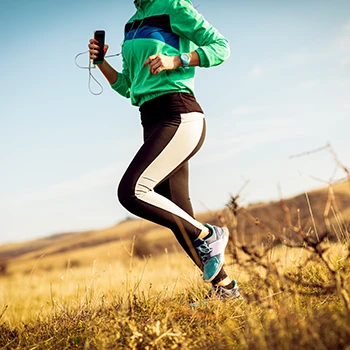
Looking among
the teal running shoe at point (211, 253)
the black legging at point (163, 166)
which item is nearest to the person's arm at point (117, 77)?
the black legging at point (163, 166)

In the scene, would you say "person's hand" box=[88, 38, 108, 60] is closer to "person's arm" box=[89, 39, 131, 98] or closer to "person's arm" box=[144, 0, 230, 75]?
"person's arm" box=[89, 39, 131, 98]

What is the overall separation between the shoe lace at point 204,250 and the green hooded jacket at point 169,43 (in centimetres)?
96

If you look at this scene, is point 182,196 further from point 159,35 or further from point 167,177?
point 159,35

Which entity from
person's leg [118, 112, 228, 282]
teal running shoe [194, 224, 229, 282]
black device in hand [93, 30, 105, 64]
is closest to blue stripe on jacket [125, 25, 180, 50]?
black device in hand [93, 30, 105, 64]

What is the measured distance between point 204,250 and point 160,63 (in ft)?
3.78

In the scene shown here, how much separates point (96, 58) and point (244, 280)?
2028 mm

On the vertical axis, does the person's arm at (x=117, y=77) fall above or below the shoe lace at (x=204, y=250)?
above

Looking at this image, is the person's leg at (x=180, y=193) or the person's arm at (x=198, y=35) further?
the person's leg at (x=180, y=193)

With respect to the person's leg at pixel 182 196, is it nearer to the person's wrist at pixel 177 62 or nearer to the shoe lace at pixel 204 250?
the shoe lace at pixel 204 250

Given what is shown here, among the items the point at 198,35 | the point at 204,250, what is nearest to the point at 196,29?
the point at 198,35

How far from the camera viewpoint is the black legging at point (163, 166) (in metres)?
2.93

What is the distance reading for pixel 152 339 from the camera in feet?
7.43

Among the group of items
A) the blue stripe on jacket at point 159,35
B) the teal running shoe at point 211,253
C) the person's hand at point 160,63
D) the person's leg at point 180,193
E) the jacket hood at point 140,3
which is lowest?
the teal running shoe at point 211,253

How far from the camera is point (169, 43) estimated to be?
10.3 feet
